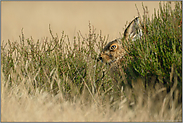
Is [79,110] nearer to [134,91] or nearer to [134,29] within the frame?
[134,91]

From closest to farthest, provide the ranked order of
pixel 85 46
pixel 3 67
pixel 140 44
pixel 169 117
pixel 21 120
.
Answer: pixel 21 120, pixel 169 117, pixel 140 44, pixel 3 67, pixel 85 46

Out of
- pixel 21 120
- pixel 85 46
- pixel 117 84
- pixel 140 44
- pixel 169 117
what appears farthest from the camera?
pixel 85 46

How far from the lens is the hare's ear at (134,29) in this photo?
4.59 m

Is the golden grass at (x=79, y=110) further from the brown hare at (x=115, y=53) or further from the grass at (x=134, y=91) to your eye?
the brown hare at (x=115, y=53)

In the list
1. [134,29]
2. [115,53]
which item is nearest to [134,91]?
[115,53]

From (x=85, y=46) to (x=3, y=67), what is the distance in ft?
6.49

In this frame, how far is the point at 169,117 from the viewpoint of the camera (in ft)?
13.2

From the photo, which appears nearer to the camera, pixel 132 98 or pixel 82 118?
pixel 82 118

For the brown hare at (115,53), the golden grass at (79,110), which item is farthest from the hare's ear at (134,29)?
the golden grass at (79,110)

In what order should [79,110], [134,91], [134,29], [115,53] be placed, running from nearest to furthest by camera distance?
[79,110], [134,91], [134,29], [115,53]

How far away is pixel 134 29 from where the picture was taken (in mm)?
5055

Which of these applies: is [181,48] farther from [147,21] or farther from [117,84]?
[117,84]

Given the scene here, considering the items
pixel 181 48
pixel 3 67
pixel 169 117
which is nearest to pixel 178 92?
pixel 169 117

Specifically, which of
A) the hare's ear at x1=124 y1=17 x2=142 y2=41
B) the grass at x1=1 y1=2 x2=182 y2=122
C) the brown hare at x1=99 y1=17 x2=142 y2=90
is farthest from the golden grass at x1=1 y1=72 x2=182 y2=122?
the hare's ear at x1=124 y1=17 x2=142 y2=41
